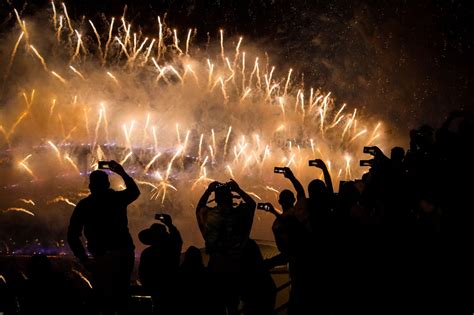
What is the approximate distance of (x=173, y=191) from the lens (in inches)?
1126

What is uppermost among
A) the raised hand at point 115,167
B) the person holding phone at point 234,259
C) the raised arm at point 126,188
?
the raised hand at point 115,167

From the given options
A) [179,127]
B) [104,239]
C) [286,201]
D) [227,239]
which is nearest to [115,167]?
[104,239]

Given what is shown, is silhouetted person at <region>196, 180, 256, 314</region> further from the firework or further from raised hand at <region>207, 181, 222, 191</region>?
the firework

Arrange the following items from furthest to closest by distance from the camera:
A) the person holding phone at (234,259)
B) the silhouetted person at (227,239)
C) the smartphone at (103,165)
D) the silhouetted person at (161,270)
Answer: the silhouetted person at (227,239) < the person holding phone at (234,259) < the smartphone at (103,165) < the silhouetted person at (161,270)

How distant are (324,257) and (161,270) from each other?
129cm

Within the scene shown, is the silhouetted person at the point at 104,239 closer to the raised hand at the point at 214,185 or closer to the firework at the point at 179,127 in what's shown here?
the raised hand at the point at 214,185

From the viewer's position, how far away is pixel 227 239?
539 cm

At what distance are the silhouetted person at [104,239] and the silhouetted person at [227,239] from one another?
0.80 m

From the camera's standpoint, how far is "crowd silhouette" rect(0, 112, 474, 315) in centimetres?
441

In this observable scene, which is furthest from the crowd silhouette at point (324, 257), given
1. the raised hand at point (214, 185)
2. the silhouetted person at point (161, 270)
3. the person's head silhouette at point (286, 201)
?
the raised hand at point (214, 185)

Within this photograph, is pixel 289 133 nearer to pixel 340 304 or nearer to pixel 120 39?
pixel 120 39

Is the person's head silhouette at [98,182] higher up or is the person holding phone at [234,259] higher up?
the person's head silhouette at [98,182]

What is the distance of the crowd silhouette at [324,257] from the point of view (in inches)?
173

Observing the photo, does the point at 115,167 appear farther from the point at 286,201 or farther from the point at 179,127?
the point at 179,127
